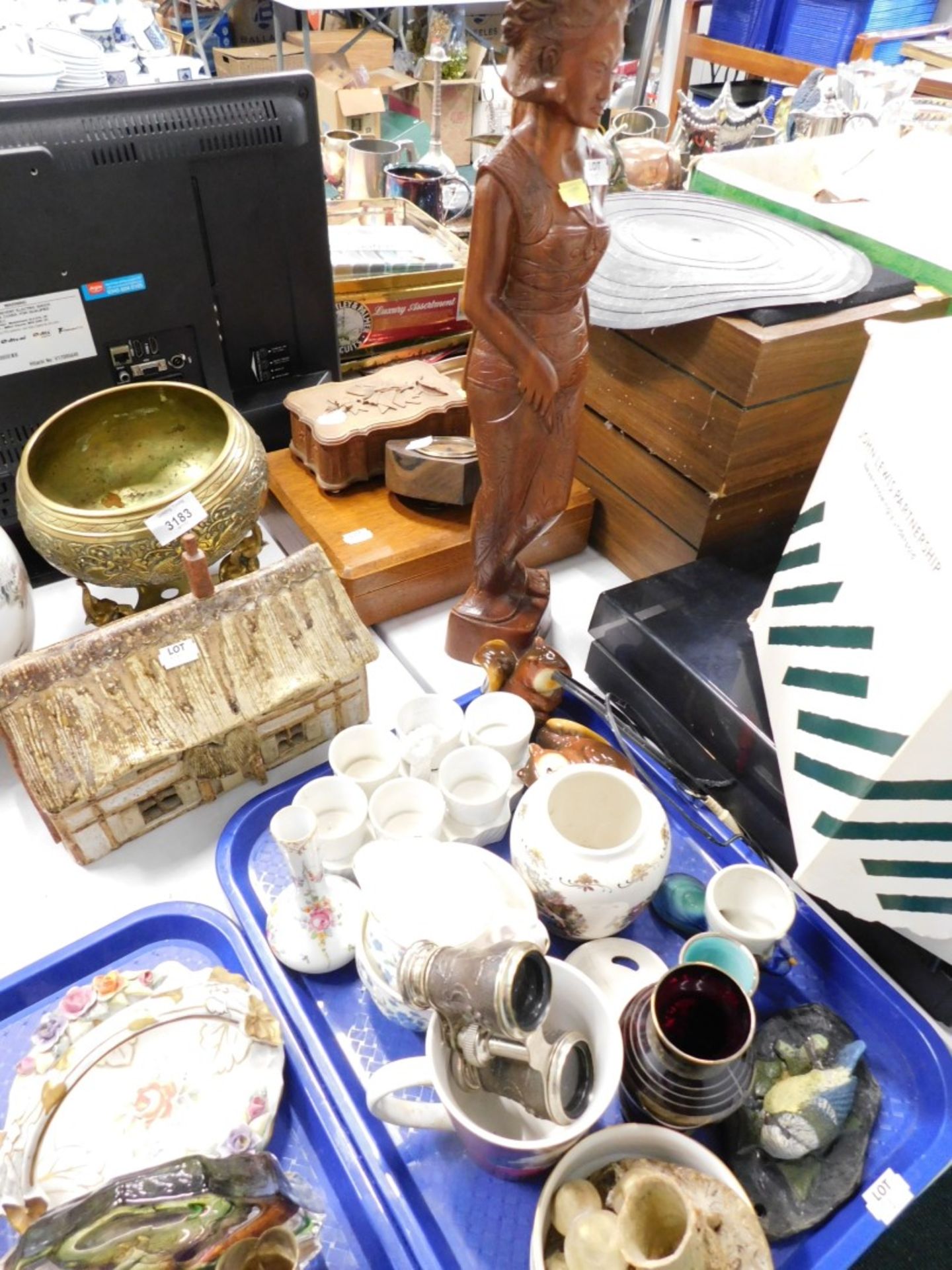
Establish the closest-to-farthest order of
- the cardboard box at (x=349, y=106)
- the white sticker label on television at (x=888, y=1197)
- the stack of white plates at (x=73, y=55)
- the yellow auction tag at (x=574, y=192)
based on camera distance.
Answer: the white sticker label on television at (x=888, y=1197) → the yellow auction tag at (x=574, y=192) → the stack of white plates at (x=73, y=55) → the cardboard box at (x=349, y=106)

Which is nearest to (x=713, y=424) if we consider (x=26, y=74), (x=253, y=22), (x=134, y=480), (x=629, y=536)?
(x=629, y=536)

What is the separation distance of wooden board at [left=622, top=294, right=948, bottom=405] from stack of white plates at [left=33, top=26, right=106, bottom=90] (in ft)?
5.81

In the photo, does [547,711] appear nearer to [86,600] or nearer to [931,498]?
[931,498]

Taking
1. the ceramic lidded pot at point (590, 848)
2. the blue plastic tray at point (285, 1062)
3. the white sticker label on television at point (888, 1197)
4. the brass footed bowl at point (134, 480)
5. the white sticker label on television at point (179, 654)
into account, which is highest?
the brass footed bowl at point (134, 480)

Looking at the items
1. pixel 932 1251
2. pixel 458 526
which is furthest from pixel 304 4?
pixel 932 1251

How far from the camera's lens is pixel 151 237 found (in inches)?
47.1

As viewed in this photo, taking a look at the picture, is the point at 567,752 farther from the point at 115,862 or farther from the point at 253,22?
the point at 253,22

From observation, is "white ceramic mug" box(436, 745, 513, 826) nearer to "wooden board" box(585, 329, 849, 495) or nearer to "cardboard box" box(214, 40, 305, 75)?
"wooden board" box(585, 329, 849, 495)

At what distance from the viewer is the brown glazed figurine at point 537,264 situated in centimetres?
82

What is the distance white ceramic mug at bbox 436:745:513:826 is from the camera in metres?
0.97

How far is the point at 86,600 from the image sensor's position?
1164 millimetres

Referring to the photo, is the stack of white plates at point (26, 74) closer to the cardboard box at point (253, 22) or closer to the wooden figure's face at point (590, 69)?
the wooden figure's face at point (590, 69)

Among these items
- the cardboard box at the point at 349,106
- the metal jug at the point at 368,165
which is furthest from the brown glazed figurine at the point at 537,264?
the cardboard box at the point at 349,106

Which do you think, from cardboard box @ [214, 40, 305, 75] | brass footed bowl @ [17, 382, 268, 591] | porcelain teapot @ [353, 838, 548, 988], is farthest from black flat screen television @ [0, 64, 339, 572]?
cardboard box @ [214, 40, 305, 75]
